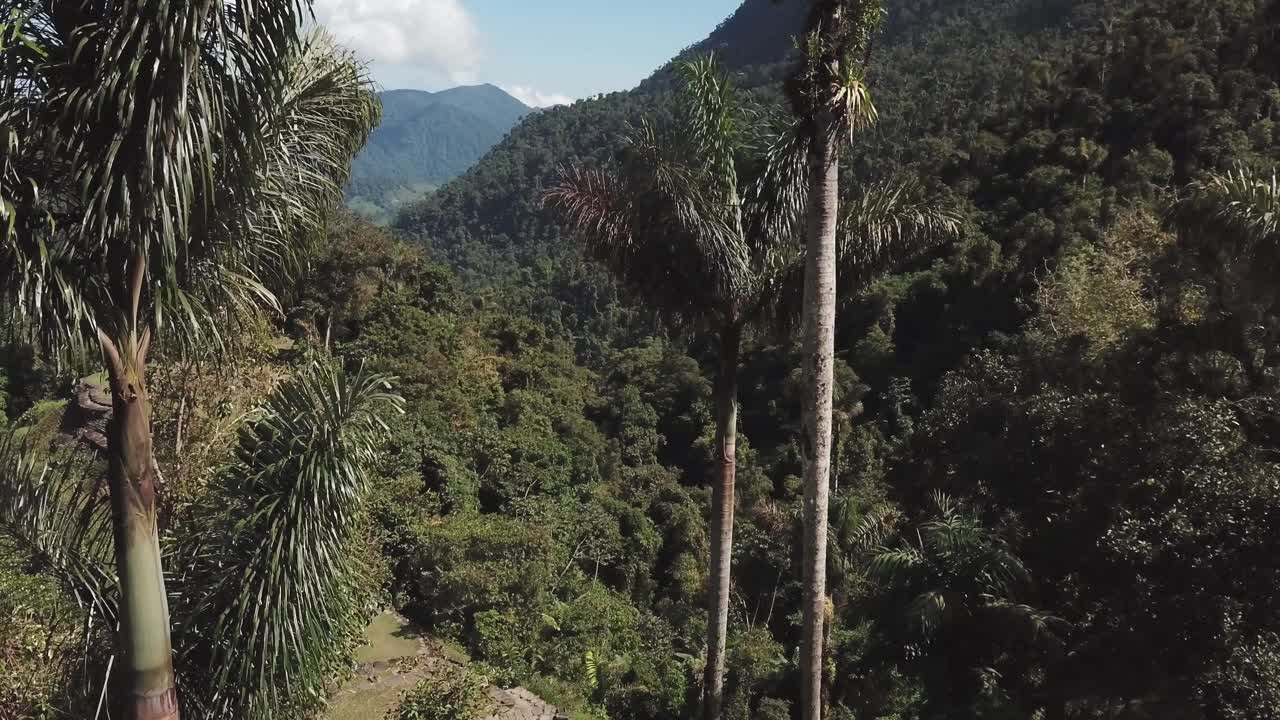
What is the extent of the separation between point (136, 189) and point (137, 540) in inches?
55.3

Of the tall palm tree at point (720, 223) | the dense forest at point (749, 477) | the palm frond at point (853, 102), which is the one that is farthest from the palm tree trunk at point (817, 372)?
the tall palm tree at point (720, 223)

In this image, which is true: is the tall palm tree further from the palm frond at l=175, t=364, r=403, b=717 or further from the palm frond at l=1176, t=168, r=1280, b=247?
the palm frond at l=175, t=364, r=403, b=717

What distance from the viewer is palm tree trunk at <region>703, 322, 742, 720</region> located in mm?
6879

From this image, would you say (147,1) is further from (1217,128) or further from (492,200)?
(492,200)

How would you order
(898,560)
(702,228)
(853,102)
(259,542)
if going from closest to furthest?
(259,542) < (853,102) < (702,228) < (898,560)

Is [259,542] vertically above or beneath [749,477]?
above

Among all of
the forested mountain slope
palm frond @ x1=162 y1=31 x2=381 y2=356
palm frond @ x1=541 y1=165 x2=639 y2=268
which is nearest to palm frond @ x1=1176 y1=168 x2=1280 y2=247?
the forested mountain slope

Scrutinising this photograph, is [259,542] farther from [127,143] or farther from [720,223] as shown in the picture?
[720,223]

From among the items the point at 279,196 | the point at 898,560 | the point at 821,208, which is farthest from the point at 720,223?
the point at 898,560

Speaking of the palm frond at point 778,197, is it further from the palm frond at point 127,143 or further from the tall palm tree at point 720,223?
the palm frond at point 127,143

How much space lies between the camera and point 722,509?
692cm

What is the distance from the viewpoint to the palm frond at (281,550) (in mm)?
3840

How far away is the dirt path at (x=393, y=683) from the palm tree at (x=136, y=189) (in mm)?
4752

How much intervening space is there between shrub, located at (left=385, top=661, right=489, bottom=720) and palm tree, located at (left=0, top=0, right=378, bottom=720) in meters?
4.14
